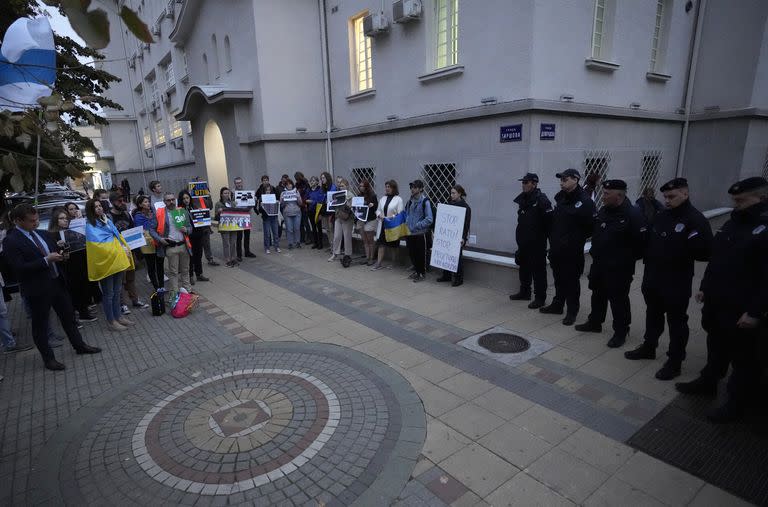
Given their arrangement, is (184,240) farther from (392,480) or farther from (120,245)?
(392,480)

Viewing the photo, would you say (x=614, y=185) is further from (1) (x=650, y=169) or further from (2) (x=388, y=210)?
(1) (x=650, y=169)

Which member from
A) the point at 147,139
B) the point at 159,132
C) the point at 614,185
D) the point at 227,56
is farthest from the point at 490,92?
the point at 147,139

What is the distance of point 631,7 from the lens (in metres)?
9.10

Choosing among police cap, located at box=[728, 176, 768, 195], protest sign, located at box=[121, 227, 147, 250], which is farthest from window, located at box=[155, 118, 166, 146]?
police cap, located at box=[728, 176, 768, 195]

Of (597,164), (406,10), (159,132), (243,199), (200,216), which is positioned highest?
(406,10)

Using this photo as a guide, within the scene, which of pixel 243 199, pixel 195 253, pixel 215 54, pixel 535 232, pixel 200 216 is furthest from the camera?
pixel 215 54

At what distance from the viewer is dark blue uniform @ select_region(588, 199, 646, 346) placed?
5109 mm

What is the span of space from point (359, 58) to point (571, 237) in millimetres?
9146

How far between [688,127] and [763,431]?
10591mm

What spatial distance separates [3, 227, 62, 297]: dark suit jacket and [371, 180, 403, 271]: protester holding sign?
5734 mm

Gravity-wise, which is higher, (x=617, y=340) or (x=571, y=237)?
(x=571, y=237)

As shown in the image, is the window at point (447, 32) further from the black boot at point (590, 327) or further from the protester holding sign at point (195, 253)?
the protester holding sign at point (195, 253)

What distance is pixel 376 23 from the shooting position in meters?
10.5

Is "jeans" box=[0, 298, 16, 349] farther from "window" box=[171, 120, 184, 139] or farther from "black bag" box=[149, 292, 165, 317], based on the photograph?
"window" box=[171, 120, 184, 139]
